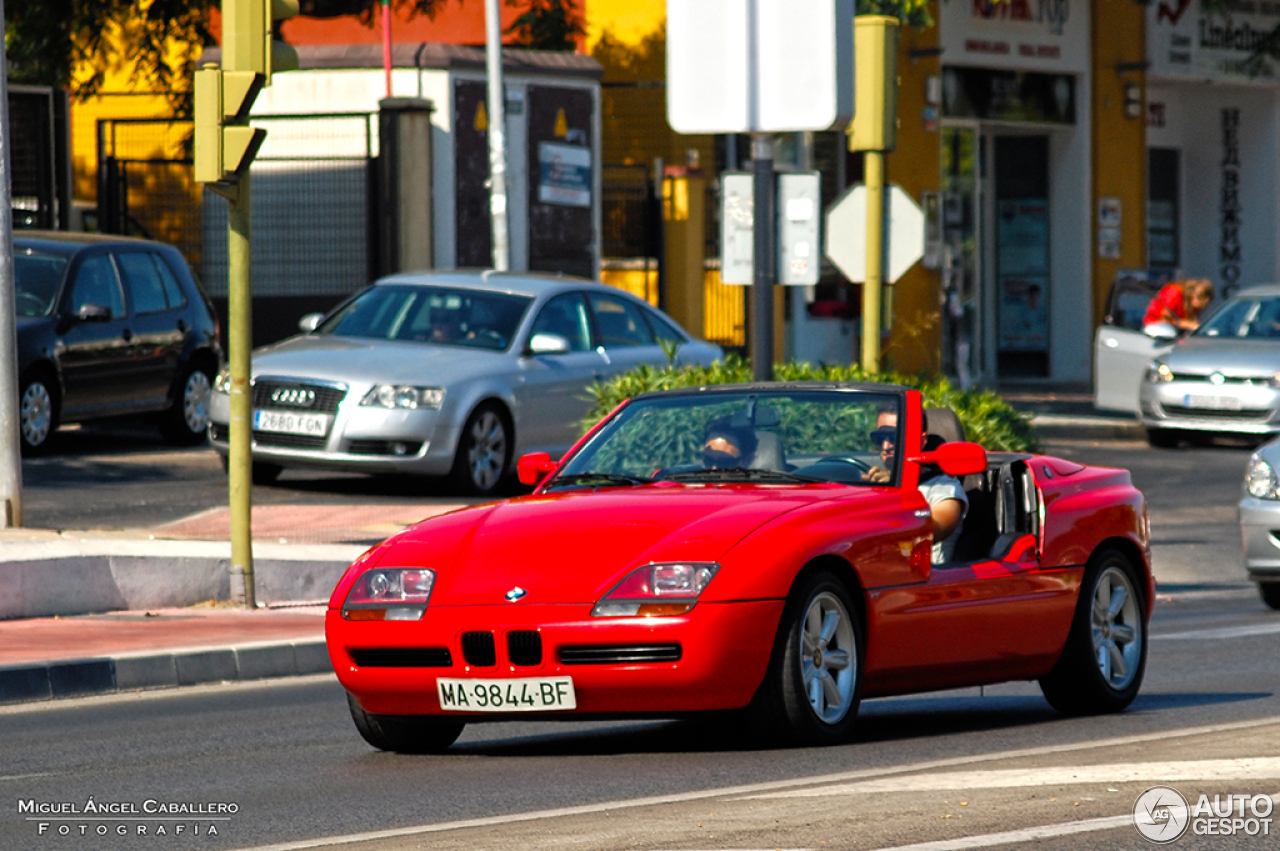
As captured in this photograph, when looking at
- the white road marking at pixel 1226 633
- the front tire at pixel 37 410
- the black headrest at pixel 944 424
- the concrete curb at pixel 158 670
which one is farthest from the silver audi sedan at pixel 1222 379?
the black headrest at pixel 944 424

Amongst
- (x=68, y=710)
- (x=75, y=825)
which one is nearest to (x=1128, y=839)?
(x=75, y=825)

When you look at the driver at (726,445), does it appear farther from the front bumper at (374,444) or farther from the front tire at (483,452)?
the front tire at (483,452)

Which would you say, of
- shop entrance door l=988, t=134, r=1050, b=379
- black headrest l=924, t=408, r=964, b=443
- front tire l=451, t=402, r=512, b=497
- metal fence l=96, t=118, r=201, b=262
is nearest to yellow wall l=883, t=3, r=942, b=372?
shop entrance door l=988, t=134, r=1050, b=379

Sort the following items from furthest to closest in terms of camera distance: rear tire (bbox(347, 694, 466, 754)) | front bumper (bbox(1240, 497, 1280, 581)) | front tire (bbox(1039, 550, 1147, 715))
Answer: front bumper (bbox(1240, 497, 1280, 581)), front tire (bbox(1039, 550, 1147, 715)), rear tire (bbox(347, 694, 466, 754))

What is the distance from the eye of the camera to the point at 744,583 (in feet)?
24.5

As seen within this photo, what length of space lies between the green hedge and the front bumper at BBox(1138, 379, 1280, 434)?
868cm

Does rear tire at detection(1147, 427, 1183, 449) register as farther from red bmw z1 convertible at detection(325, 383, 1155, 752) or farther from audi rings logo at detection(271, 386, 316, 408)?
red bmw z1 convertible at detection(325, 383, 1155, 752)

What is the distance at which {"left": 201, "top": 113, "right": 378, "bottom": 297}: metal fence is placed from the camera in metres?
26.9

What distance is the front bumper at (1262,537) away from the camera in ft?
44.7

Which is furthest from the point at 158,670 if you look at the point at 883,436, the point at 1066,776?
the point at 1066,776

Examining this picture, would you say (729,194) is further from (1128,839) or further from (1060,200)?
(1060,200)

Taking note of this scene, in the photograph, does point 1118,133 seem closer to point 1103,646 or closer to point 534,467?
point 1103,646

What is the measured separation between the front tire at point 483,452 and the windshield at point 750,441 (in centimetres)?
867

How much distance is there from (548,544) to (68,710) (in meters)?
3.12
